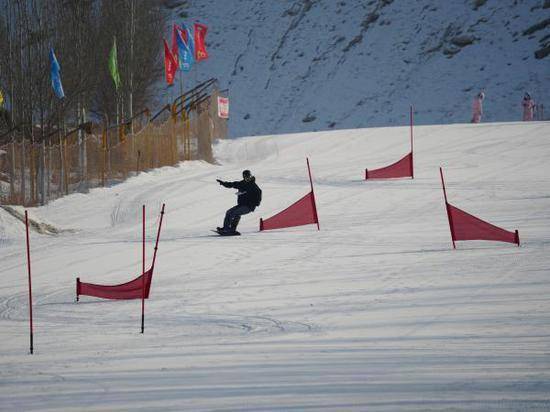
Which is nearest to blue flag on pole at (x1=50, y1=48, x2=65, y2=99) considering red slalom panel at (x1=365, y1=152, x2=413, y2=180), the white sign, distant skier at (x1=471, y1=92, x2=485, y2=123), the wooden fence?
the wooden fence

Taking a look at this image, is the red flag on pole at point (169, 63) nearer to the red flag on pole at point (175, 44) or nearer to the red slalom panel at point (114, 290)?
the red flag on pole at point (175, 44)

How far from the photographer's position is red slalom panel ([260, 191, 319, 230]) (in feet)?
55.2

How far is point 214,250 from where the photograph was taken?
1441 centimetres

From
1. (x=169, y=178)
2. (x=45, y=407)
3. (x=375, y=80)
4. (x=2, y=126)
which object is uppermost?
(x=375, y=80)

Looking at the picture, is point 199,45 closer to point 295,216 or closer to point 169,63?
point 169,63

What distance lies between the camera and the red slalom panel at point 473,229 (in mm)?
13328

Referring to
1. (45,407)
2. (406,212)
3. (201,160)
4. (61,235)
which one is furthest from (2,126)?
(45,407)

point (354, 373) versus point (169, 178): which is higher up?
point (169, 178)

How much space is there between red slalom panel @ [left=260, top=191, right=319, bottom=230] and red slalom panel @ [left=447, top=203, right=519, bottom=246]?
381cm

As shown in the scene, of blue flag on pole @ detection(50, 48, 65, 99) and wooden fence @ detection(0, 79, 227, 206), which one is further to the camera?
blue flag on pole @ detection(50, 48, 65, 99)

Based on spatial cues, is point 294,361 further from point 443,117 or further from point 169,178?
point 443,117

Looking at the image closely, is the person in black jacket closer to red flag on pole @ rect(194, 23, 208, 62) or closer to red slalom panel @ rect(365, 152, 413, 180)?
red slalom panel @ rect(365, 152, 413, 180)

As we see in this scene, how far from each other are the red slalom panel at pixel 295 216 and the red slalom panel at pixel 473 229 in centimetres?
381

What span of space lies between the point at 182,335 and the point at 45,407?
8.25 ft
